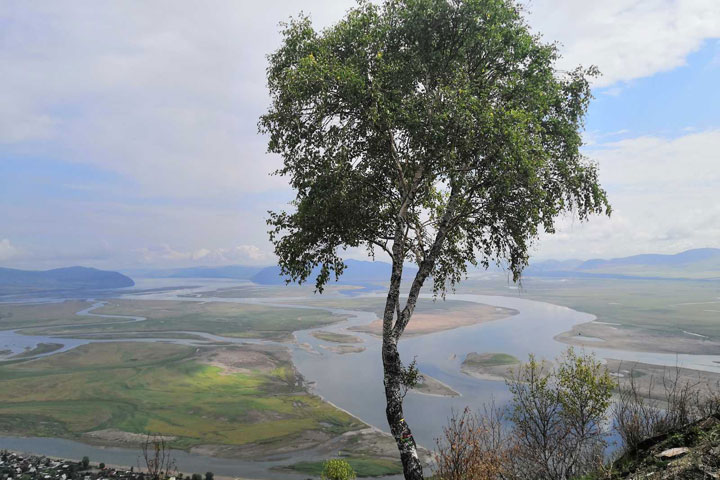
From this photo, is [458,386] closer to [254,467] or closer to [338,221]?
[254,467]

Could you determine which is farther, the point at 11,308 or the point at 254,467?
the point at 11,308

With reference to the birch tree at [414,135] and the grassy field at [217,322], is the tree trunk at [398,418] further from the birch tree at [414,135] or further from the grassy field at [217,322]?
the grassy field at [217,322]

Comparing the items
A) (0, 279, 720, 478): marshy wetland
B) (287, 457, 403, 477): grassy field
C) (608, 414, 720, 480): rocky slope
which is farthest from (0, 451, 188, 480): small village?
(608, 414, 720, 480): rocky slope

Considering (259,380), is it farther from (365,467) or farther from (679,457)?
(679,457)

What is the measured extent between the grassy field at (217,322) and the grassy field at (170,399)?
30.6m

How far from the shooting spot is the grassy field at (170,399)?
178 ft

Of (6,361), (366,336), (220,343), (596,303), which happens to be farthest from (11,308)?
(596,303)

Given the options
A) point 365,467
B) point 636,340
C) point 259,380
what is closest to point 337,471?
point 365,467

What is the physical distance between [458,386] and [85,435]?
172ft

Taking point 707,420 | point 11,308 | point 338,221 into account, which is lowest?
point 11,308

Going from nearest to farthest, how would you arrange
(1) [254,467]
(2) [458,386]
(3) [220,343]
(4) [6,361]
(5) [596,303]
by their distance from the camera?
(1) [254,467]
(2) [458,386]
(4) [6,361]
(3) [220,343]
(5) [596,303]

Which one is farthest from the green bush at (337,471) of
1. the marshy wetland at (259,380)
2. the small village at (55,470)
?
the marshy wetland at (259,380)

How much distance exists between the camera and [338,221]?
11273 mm

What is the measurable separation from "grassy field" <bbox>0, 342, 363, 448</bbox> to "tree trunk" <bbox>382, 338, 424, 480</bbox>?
45587mm
